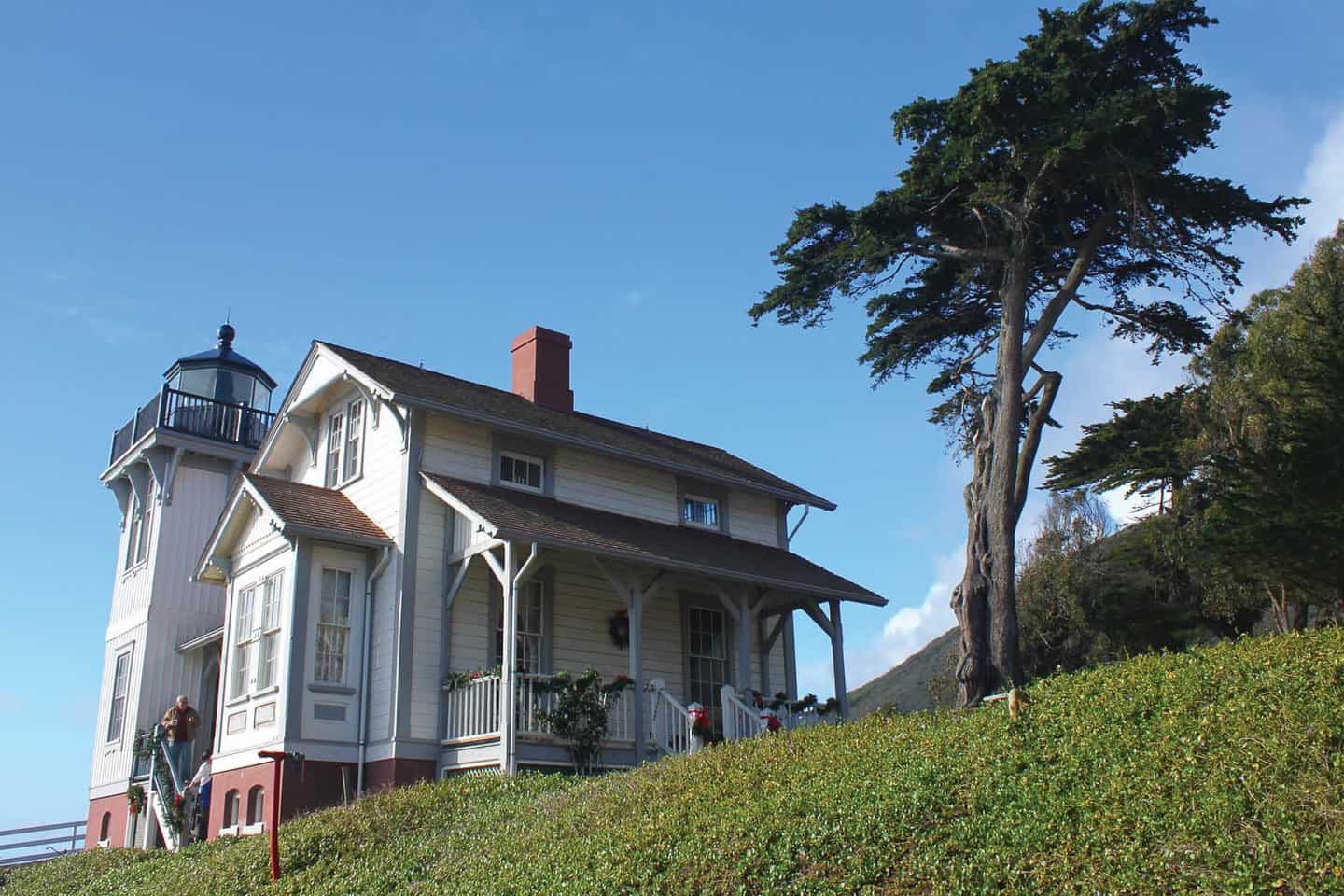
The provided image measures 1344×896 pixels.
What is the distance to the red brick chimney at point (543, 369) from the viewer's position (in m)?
21.4

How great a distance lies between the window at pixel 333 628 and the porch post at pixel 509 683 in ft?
8.84

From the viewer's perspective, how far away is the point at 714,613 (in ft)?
65.2

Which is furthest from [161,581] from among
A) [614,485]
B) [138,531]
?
[614,485]

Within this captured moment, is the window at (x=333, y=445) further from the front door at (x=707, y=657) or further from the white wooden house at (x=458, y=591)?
the front door at (x=707, y=657)

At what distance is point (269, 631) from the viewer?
55.0ft

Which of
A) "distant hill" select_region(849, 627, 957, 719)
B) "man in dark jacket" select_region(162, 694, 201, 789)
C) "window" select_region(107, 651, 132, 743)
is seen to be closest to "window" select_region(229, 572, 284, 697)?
"man in dark jacket" select_region(162, 694, 201, 789)

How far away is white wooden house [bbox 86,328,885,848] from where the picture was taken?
15758mm

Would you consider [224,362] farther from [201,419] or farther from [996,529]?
[996,529]

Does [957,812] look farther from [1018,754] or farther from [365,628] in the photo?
[365,628]

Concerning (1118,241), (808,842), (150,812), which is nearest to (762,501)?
(1118,241)

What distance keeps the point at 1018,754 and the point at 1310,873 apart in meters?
2.83

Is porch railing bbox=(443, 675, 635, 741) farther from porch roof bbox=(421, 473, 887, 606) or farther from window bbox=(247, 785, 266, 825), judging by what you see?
window bbox=(247, 785, 266, 825)

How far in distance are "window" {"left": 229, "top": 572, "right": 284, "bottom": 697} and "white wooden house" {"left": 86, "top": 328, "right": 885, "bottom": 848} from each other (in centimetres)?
4

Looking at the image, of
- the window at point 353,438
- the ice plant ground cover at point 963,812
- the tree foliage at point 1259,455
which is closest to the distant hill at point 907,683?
the tree foliage at point 1259,455
